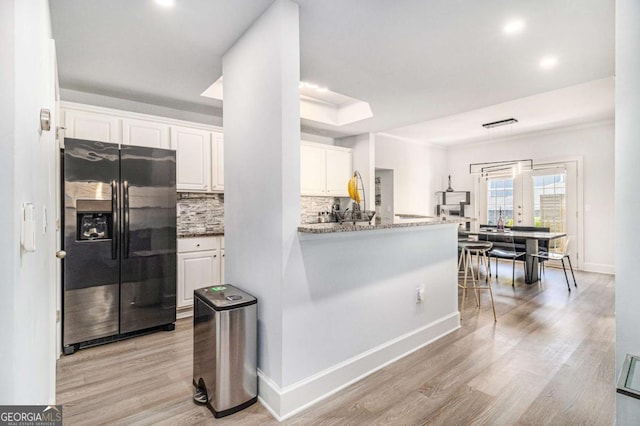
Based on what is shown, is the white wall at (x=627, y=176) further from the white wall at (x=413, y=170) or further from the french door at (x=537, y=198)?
the white wall at (x=413, y=170)

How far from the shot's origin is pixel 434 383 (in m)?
2.24

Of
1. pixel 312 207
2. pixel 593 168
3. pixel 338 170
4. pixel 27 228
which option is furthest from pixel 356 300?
pixel 593 168

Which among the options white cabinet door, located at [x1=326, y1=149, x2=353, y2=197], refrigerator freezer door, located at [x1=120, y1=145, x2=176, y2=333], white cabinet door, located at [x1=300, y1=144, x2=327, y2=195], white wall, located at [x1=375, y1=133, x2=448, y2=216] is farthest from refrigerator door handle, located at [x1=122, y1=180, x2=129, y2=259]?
white wall, located at [x1=375, y1=133, x2=448, y2=216]

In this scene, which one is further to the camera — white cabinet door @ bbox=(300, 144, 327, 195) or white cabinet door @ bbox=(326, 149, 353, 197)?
white cabinet door @ bbox=(326, 149, 353, 197)

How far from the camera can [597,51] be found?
2613mm

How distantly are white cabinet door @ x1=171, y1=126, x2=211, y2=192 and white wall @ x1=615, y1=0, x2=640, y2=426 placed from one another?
3.56 meters

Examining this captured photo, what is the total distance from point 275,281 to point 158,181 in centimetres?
194

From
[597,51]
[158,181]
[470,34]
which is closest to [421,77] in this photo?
[470,34]

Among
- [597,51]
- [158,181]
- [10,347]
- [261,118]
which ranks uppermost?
[597,51]

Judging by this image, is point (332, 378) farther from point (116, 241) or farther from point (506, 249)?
point (506, 249)

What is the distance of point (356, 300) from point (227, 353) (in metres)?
0.93

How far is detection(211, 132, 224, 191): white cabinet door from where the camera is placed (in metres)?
3.82

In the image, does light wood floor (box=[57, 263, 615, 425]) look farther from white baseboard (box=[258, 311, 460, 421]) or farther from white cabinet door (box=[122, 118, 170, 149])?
white cabinet door (box=[122, 118, 170, 149])

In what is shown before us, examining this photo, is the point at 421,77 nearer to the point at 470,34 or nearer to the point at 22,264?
the point at 470,34
